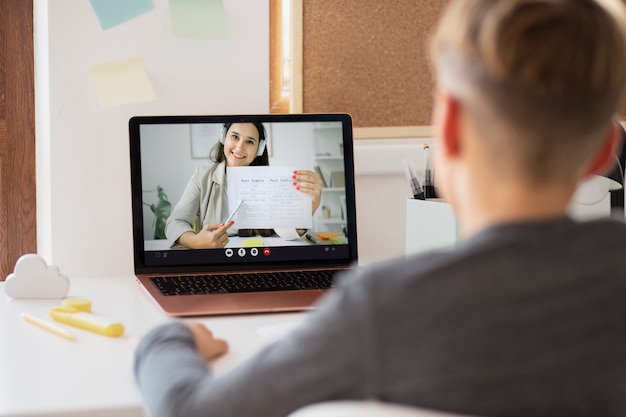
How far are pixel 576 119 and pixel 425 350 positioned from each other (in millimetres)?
191

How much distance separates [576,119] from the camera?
567mm

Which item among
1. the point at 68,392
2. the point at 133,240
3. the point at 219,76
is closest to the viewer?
the point at 68,392

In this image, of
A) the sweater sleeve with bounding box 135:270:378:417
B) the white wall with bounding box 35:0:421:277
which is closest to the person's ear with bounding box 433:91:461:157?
the sweater sleeve with bounding box 135:270:378:417

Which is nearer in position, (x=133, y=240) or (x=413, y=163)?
(x=133, y=240)

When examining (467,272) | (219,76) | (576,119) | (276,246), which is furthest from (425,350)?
(219,76)

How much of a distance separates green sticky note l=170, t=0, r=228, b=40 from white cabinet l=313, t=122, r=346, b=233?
0.25 metres

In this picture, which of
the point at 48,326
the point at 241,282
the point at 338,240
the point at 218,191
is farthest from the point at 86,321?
the point at 338,240

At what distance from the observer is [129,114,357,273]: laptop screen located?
1.31 meters

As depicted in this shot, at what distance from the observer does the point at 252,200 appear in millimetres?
1338

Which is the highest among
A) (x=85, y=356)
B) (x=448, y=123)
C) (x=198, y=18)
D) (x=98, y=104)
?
(x=198, y=18)

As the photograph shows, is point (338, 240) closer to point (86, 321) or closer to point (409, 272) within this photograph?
point (86, 321)

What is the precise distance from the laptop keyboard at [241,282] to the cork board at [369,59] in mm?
359

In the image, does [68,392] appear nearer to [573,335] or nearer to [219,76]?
[573,335]

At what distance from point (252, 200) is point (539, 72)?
0.84m
